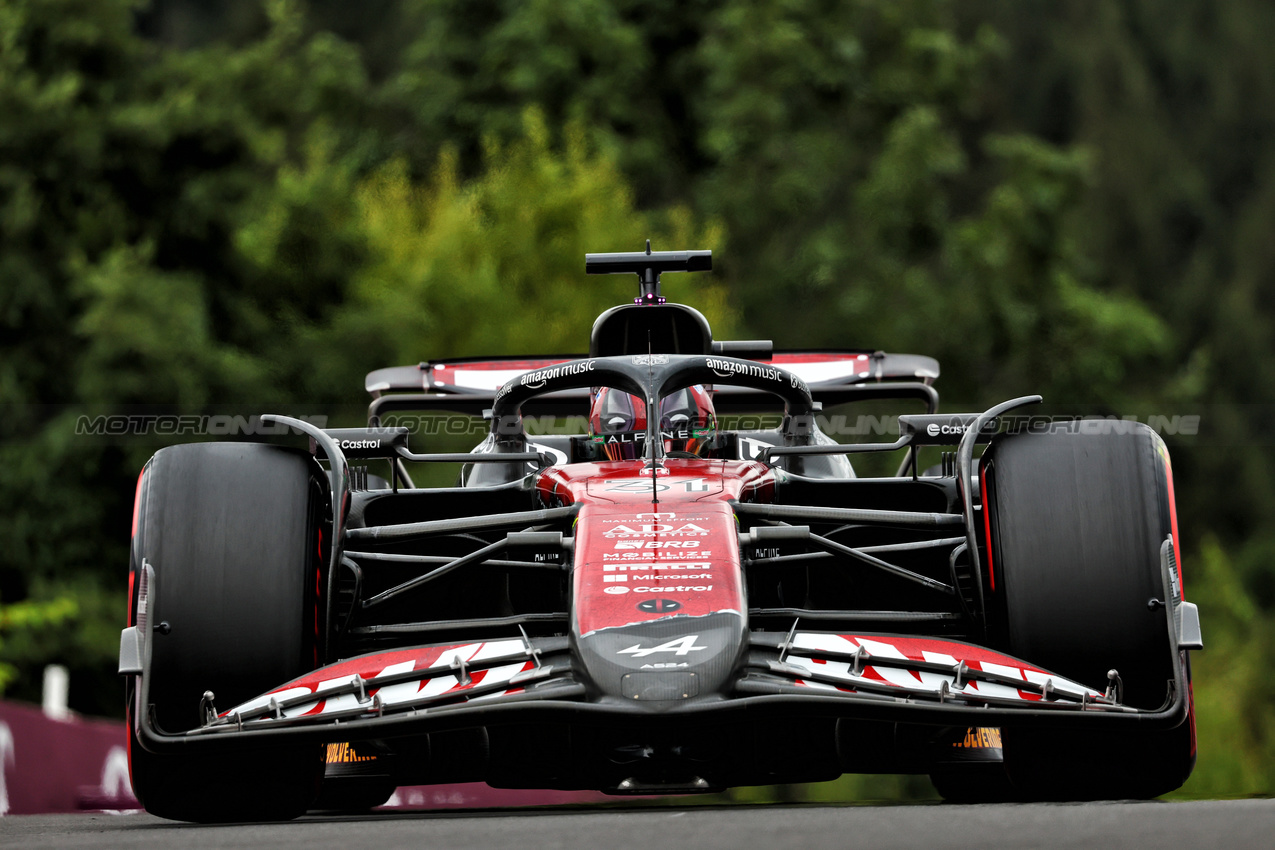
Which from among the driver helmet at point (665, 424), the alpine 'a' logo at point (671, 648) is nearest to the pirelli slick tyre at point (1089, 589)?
the alpine 'a' logo at point (671, 648)

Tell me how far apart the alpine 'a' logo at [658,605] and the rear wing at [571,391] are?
361cm

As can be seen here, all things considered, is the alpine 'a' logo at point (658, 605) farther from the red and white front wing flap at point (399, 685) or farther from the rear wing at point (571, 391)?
the rear wing at point (571, 391)

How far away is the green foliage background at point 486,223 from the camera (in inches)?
917

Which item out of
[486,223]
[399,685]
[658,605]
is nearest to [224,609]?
[399,685]

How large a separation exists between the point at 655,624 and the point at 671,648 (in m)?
0.12

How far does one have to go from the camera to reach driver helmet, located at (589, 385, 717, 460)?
6.91 m

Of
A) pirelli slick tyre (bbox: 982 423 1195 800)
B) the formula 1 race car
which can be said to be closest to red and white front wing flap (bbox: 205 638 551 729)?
the formula 1 race car

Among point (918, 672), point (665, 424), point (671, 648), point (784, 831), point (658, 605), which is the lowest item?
point (784, 831)

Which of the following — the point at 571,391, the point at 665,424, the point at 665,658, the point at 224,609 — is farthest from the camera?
the point at 571,391

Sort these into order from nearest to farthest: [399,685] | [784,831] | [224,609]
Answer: [784,831]
[399,685]
[224,609]

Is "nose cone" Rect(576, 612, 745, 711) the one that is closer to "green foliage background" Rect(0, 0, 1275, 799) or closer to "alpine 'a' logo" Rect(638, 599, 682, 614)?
"alpine 'a' logo" Rect(638, 599, 682, 614)

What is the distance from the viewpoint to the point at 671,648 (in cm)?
489

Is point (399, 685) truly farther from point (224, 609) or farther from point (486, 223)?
point (486, 223)

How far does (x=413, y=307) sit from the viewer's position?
2375 centimetres
